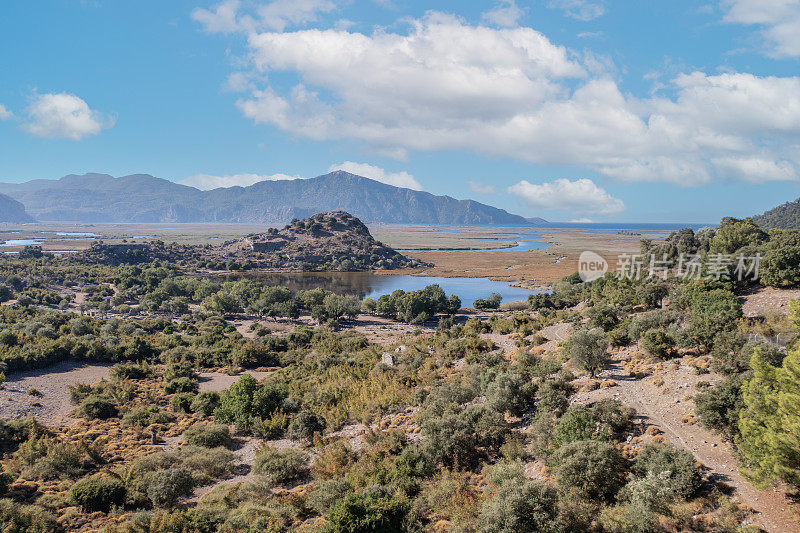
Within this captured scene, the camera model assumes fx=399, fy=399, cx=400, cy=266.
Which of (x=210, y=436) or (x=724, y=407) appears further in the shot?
(x=210, y=436)

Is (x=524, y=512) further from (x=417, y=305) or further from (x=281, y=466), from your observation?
(x=417, y=305)

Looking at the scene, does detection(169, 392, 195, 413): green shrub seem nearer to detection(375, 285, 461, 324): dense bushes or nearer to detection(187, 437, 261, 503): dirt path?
detection(187, 437, 261, 503): dirt path

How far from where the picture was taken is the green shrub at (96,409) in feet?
86.9

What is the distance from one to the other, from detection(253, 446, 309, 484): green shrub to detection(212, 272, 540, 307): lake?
189 ft

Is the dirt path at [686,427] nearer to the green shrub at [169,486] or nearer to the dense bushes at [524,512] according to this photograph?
the dense bushes at [524,512]

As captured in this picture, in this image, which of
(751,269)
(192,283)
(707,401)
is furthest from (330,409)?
(192,283)

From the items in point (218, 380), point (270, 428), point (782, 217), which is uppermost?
point (782, 217)

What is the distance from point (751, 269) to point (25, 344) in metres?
60.4

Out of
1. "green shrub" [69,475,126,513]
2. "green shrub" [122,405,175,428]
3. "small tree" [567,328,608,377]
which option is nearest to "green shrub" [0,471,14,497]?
"green shrub" [69,475,126,513]

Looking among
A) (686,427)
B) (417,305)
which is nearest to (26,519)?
(686,427)

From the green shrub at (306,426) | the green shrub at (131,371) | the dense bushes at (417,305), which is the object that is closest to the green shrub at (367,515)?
the green shrub at (306,426)

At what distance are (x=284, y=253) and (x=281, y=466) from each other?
454 feet

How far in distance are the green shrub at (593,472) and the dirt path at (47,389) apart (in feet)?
100.0

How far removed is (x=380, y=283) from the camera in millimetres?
107562
